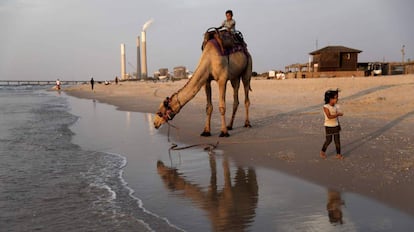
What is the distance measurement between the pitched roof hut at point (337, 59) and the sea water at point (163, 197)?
133 feet

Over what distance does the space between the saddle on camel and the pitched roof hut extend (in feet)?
122

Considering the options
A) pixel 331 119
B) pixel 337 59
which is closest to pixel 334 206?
pixel 331 119

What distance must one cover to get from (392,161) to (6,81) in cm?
21684

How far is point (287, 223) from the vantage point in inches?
180

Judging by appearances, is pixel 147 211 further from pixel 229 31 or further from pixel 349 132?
pixel 229 31

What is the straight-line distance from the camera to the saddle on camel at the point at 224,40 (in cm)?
1136

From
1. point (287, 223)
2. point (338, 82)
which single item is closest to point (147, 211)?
point (287, 223)

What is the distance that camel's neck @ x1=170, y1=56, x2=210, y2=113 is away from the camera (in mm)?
11148

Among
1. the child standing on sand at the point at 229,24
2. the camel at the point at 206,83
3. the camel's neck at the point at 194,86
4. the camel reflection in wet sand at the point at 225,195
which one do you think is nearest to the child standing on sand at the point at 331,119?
the camel reflection in wet sand at the point at 225,195

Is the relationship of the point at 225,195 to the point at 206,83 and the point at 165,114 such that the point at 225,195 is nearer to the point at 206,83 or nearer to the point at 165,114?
the point at 165,114

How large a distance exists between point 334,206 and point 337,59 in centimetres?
4423

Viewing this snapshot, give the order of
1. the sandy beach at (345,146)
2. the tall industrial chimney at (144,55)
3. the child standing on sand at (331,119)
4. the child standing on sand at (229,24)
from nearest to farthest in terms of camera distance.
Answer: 1. the sandy beach at (345,146)
2. the child standing on sand at (331,119)
3. the child standing on sand at (229,24)
4. the tall industrial chimney at (144,55)

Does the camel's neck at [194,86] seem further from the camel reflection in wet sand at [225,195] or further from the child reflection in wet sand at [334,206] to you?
the child reflection in wet sand at [334,206]

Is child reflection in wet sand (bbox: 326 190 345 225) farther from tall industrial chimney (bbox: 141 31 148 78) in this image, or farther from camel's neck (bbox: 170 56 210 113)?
tall industrial chimney (bbox: 141 31 148 78)
